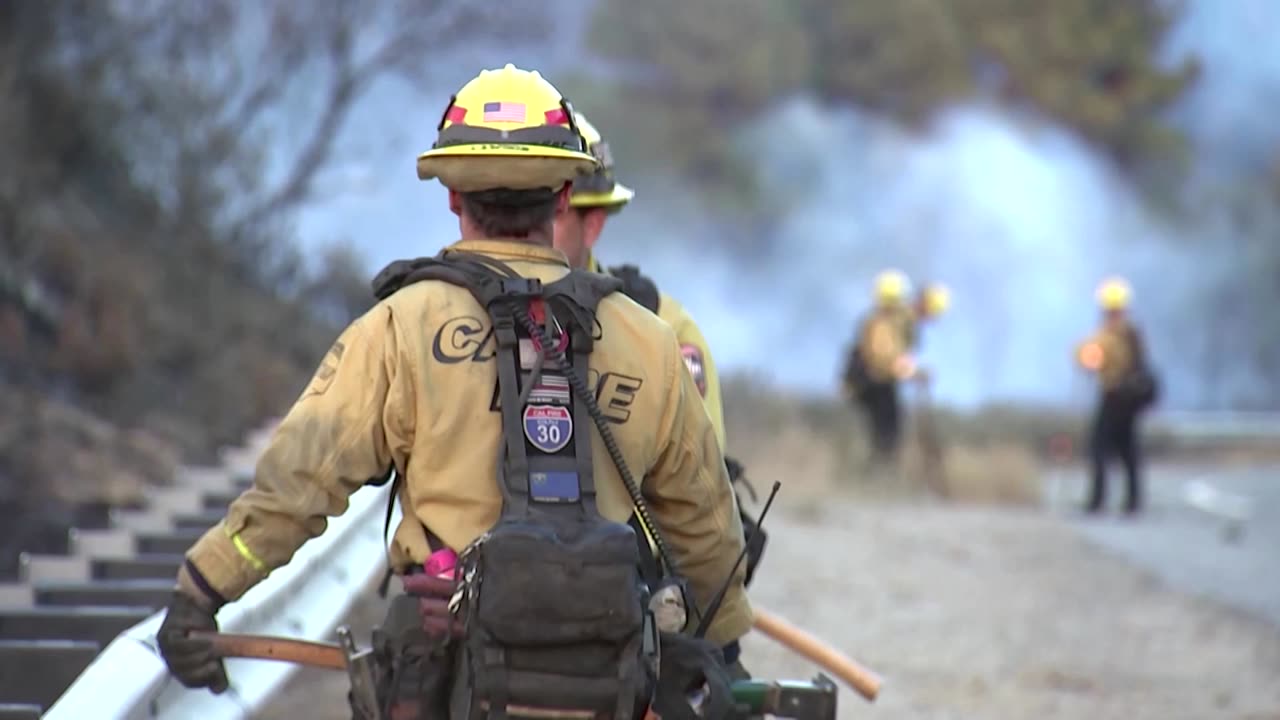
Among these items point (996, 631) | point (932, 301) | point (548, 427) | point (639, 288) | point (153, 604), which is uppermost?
point (932, 301)

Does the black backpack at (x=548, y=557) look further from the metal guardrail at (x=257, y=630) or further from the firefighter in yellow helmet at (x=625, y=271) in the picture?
the firefighter in yellow helmet at (x=625, y=271)

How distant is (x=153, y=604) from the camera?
6566mm

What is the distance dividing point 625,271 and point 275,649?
181 cm

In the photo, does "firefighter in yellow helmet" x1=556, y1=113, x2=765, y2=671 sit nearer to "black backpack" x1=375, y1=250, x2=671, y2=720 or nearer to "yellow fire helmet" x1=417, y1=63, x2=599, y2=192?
"yellow fire helmet" x1=417, y1=63, x2=599, y2=192

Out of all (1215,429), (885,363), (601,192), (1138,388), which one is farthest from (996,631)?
(1215,429)

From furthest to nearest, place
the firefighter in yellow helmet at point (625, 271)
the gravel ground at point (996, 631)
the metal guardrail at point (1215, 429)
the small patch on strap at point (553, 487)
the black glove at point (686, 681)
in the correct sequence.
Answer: the metal guardrail at point (1215, 429)
the gravel ground at point (996, 631)
the firefighter in yellow helmet at point (625, 271)
the black glove at point (686, 681)
the small patch on strap at point (553, 487)

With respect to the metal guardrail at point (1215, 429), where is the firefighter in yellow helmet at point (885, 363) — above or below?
above

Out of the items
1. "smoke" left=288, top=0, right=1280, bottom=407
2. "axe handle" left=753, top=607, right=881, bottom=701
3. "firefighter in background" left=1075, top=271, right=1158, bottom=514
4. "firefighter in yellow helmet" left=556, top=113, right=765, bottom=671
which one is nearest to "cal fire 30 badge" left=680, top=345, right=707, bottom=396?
"firefighter in yellow helmet" left=556, top=113, right=765, bottom=671

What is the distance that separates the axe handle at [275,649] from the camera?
3592 mm

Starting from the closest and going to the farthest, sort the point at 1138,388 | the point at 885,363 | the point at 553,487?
1. the point at 553,487
2. the point at 1138,388
3. the point at 885,363

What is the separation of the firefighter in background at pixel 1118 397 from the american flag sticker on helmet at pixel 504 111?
14.1 meters

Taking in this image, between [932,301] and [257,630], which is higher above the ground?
[932,301]

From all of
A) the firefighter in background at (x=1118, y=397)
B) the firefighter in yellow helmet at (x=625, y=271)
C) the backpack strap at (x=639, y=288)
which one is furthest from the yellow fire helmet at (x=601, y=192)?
the firefighter in background at (x=1118, y=397)

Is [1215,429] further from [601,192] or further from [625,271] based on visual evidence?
[625,271]
